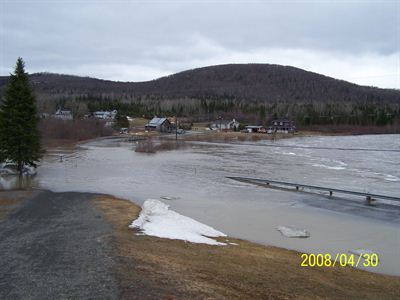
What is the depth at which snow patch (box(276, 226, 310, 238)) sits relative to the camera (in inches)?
675

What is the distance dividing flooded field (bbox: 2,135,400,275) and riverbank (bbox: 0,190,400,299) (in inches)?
116

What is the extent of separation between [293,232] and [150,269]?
880 cm

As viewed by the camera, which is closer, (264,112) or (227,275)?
(227,275)

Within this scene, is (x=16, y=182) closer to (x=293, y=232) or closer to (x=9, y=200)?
(x=9, y=200)

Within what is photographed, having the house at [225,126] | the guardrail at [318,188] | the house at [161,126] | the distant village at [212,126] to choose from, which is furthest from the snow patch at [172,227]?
the house at [225,126]

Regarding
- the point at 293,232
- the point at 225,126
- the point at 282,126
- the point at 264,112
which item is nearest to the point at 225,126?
the point at 225,126

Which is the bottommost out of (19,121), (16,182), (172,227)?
(16,182)

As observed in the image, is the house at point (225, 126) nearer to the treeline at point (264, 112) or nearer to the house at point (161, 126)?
the treeline at point (264, 112)

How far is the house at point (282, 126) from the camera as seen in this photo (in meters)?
126

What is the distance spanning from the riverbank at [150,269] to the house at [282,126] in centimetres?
11246

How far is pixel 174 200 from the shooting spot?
24094 mm

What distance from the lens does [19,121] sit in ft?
98.0

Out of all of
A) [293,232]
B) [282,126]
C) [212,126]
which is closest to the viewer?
[293,232]

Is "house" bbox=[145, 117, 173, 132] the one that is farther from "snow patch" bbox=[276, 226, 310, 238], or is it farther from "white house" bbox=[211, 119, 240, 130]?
"snow patch" bbox=[276, 226, 310, 238]
